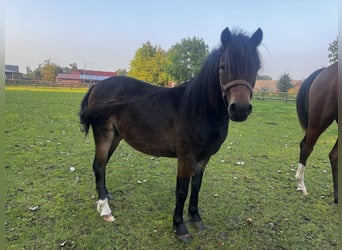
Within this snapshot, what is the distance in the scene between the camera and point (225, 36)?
166cm

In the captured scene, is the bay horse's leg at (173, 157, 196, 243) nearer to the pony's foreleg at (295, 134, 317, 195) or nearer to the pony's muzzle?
the pony's muzzle

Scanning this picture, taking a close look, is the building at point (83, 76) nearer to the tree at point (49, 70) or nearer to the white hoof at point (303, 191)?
the tree at point (49, 70)

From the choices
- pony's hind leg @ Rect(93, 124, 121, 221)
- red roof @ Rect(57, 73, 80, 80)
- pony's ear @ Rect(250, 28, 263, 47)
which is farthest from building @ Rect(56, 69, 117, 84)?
pony's ear @ Rect(250, 28, 263, 47)

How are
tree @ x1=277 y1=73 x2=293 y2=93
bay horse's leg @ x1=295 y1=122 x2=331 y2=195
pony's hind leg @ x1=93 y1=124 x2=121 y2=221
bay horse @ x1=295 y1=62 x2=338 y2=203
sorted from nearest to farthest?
pony's hind leg @ x1=93 y1=124 x2=121 y2=221, bay horse @ x1=295 y1=62 x2=338 y2=203, bay horse's leg @ x1=295 y1=122 x2=331 y2=195, tree @ x1=277 y1=73 x2=293 y2=93

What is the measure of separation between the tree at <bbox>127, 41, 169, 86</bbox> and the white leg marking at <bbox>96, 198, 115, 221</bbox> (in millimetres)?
25083

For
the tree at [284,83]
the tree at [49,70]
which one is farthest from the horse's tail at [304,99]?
the tree at [49,70]

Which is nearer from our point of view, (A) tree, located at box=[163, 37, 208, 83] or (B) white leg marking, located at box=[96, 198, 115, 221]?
(B) white leg marking, located at box=[96, 198, 115, 221]

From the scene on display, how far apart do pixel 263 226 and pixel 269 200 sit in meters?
0.59

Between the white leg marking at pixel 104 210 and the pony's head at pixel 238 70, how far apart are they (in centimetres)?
161

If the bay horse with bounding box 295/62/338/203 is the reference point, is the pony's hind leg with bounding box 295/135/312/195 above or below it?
below

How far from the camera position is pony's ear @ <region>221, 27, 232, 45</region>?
1644mm

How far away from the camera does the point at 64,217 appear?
90.4 inches

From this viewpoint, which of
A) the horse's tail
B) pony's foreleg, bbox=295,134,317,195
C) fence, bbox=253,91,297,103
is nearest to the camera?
pony's foreleg, bbox=295,134,317,195

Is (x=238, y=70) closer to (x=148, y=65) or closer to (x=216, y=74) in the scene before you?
(x=216, y=74)
